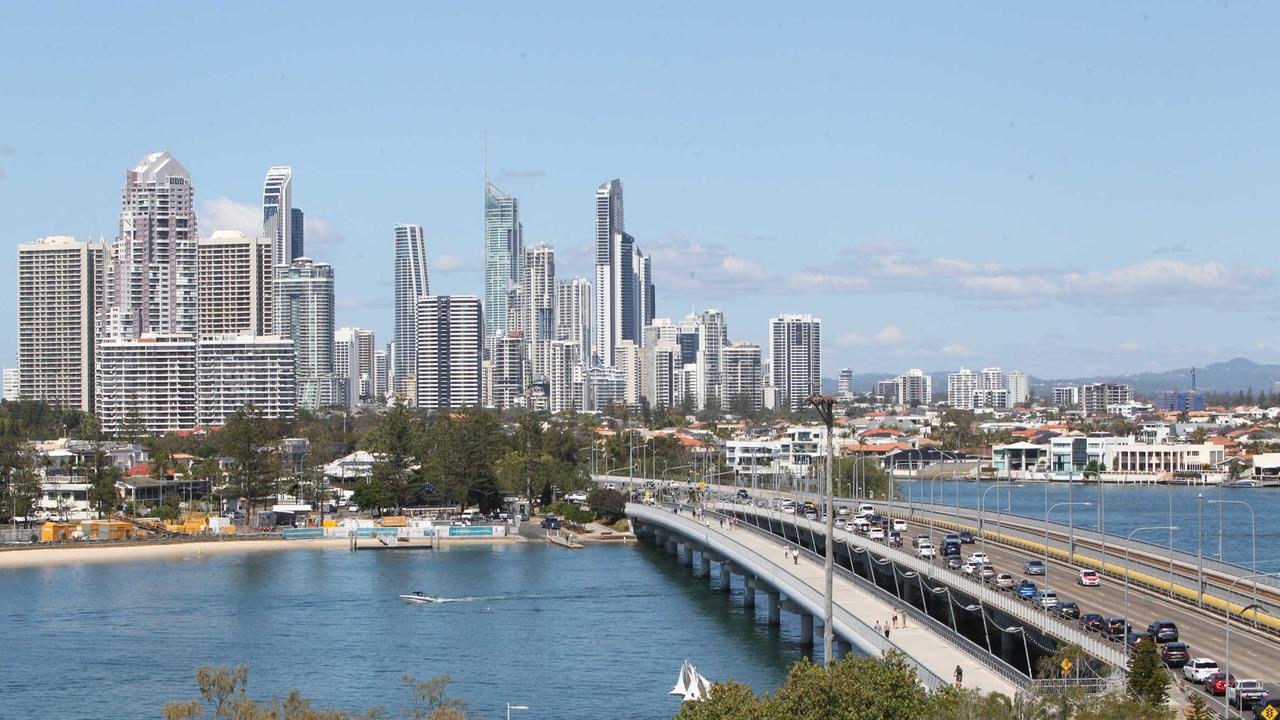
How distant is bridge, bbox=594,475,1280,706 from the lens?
28.5m

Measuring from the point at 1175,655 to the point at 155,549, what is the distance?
169 ft

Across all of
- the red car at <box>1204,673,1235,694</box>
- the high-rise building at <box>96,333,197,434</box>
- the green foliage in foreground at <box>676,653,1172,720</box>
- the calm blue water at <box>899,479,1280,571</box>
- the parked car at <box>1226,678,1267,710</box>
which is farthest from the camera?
the high-rise building at <box>96,333,197,434</box>

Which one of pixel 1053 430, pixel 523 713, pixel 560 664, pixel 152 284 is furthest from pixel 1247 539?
pixel 152 284

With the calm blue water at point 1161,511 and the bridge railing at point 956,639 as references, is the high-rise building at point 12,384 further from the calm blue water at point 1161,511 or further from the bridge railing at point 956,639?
the bridge railing at point 956,639

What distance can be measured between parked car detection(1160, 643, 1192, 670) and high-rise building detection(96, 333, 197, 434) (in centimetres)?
11223

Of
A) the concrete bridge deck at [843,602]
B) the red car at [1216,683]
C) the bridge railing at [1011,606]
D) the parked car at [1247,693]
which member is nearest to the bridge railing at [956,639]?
the concrete bridge deck at [843,602]

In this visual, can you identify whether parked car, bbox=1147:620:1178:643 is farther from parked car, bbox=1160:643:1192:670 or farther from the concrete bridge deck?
the concrete bridge deck

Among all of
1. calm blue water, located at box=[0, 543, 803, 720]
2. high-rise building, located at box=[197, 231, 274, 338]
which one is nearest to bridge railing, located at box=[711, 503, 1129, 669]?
calm blue water, located at box=[0, 543, 803, 720]

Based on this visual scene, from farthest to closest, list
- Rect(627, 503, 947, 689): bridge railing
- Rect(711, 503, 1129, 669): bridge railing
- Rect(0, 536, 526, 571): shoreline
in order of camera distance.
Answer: Rect(0, 536, 526, 571): shoreline, Rect(627, 503, 947, 689): bridge railing, Rect(711, 503, 1129, 669): bridge railing

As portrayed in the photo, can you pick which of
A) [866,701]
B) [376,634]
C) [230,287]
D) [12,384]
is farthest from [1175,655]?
[12,384]

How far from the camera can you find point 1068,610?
32406mm

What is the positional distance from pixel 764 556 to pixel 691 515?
55.1 ft

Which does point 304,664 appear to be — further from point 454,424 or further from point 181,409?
point 181,409

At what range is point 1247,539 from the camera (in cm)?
7088
